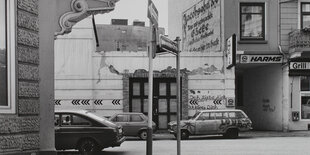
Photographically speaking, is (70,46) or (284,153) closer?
(284,153)

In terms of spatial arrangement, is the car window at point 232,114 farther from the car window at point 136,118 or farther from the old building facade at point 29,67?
the old building facade at point 29,67

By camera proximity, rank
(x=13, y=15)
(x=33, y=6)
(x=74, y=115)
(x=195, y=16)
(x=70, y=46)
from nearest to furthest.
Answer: (x=13, y=15), (x=33, y=6), (x=74, y=115), (x=70, y=46), (x=195, y=16)

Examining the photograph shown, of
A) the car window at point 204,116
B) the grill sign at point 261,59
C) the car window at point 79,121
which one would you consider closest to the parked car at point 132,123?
the car window at point 204,116

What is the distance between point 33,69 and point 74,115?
25.9 ft

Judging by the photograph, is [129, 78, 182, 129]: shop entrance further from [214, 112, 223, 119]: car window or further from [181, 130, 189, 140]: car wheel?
[214, 112, 223, 119]: car window

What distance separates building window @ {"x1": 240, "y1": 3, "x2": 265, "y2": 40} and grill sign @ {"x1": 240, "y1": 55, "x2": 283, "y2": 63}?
1.08 m

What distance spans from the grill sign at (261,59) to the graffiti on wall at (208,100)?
2.25 m

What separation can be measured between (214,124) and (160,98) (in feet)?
15.3

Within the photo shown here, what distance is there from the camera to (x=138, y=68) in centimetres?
2556

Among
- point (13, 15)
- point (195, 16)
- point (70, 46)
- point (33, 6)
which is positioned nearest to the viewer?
point (13, 15)

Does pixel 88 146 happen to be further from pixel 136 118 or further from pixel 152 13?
pixel 152 13

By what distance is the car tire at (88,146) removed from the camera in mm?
14844

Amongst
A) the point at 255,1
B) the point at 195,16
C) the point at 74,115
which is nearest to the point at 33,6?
the point at 74,115

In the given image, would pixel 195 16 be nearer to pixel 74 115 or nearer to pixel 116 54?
pixel 116 54
